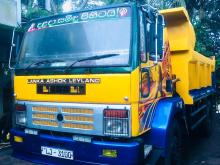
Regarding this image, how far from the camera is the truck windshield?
3.77 m

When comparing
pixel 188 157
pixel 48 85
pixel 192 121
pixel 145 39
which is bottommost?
pixel 188 157

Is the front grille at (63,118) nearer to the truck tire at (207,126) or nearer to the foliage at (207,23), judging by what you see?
the truck tire at (207,126)

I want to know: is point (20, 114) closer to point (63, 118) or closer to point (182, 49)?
point (63, 118)

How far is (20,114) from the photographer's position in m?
4.45

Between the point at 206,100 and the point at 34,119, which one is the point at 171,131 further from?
the point at 206,100

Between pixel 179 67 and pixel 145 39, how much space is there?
1663mm

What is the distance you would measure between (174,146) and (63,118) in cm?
173

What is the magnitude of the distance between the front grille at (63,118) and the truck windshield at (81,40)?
1.94 ft

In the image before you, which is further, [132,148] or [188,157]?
[188,157]

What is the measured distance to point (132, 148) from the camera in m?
3.48

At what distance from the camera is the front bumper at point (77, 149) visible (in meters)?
3.50

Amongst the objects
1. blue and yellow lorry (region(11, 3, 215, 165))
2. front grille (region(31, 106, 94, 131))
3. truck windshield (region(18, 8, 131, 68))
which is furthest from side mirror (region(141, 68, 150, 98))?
front grille (region(31, 106, 94, 131))

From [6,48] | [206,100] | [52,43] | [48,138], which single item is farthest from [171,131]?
[6,48]

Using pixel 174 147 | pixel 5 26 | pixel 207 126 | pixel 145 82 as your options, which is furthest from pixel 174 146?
pixel 5 26
